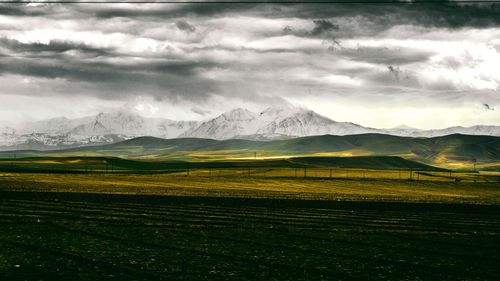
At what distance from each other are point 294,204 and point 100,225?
34801 mm

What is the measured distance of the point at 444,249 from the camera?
34719 mm

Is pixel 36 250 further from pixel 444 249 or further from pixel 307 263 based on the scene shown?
pixel 444 249

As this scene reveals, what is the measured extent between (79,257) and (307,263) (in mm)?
11208

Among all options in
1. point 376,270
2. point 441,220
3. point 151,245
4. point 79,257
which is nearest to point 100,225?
point 151,245

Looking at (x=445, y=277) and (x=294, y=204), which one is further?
(x=294, y=204)

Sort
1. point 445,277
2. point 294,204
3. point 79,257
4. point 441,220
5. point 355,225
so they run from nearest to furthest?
point 445,277
point 79,257
point 355,225
point 441,220
point 294,204

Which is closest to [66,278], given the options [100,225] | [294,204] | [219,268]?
[219,268]

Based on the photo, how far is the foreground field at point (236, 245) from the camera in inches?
1003

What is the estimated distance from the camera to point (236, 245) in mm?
33656

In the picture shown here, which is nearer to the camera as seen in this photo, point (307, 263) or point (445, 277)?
point (445, 277)

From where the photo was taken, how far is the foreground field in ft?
83.6

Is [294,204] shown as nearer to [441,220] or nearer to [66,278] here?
[441,220]

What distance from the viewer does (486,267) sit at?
28.7 metres

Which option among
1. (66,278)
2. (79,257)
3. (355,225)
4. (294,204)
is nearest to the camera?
(66,278)
